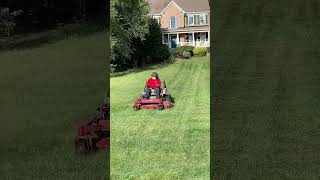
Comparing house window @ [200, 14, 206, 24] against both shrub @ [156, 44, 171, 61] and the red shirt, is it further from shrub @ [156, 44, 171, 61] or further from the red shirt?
the red shirt

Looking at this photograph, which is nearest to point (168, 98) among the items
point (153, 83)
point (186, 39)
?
point (153, 83)

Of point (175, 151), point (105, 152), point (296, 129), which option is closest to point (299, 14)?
point (296, 129)

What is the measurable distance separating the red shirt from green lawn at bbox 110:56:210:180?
0.05 metres

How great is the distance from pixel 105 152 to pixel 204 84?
1.07 meters

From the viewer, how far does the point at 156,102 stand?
5.18 meters

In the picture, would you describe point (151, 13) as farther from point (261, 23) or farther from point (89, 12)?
point (261, 23)

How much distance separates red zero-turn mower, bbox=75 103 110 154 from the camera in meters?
4.48

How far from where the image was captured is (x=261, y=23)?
476cm

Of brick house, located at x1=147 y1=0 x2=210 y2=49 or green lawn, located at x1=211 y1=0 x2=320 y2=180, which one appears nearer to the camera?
brick house, located at x1=147 y1=0 x2=210 y2=49

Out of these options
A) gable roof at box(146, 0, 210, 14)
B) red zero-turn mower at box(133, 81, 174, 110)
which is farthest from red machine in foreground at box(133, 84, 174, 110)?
gable roof at box(146, 0, 210, 14)

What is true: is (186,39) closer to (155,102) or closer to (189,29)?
(189,29)

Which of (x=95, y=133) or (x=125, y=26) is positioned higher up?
(x=125, y=26)

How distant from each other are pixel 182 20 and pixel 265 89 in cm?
168

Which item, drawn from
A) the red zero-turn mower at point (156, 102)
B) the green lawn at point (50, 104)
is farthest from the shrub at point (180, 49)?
the green lawn at point (50, 104)
